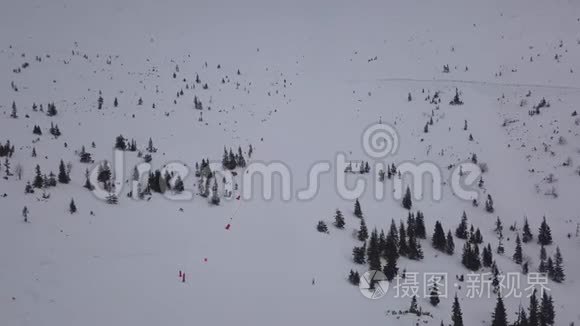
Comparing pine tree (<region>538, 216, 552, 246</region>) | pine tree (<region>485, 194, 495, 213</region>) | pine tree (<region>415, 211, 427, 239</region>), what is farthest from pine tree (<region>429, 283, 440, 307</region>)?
pine tree (<region>485, 194, 495, 213</region>)

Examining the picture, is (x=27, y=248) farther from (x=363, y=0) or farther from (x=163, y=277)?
(x=363, y=0)

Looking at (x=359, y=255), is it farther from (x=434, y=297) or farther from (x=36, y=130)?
(x=36, y=130)

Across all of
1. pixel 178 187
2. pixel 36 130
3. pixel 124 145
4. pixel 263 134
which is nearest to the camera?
pixel 178 187

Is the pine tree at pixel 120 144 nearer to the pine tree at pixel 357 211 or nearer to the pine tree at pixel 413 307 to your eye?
the pine tree at pixel 357 211

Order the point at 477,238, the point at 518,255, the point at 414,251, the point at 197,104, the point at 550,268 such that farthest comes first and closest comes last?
the point at 197,104 → the point at 477,238 → the point at 518,255 → the point at 414,251 → the point at 550,268

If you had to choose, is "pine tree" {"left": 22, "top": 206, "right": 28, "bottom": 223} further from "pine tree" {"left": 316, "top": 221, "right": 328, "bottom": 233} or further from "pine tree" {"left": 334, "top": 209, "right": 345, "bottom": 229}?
"pine tree" {"left": 334, "top": 209, "right": 345, "bottom": 229}

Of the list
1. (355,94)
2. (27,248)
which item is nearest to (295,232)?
(27,248)

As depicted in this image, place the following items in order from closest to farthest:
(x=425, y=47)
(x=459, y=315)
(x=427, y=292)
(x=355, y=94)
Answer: (x=459, y=315)
(x=427, y=292)
(x=355, y=94)
(x=425, y=47)

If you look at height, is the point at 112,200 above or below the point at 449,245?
above

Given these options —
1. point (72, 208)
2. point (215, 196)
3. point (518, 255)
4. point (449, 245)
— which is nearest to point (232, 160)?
point (215, 196)
